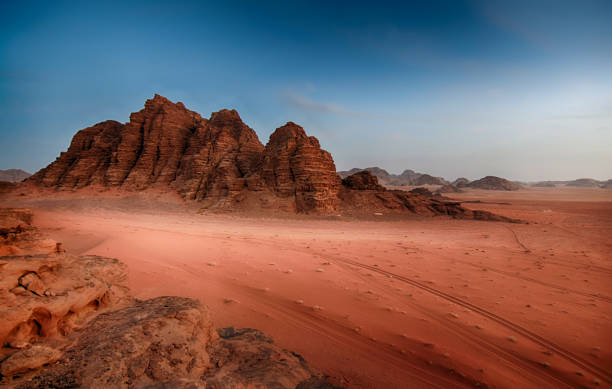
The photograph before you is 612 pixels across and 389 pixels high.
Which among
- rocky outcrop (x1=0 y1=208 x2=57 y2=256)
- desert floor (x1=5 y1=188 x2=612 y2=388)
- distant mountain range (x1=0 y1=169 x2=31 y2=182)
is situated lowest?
desert floor (x1=5 y1=188 x2=612 y2=388)

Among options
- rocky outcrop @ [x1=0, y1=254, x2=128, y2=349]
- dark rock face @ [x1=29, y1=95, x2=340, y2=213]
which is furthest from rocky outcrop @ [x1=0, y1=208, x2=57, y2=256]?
dark rock face @ [x1=29, y1=95, x2=340, y2=213]

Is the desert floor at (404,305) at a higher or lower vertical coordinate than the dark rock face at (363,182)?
lower

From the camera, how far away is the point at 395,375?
2.54 metres

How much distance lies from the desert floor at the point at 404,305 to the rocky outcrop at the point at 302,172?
14.3 m

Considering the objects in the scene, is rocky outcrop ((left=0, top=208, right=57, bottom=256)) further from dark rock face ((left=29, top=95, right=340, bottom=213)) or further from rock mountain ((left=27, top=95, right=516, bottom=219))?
dark rock face ((left=29, top=95, right=340, bottom=213))

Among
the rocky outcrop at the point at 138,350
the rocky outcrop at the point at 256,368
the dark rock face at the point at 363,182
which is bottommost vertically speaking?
the rocky outcrop at the point at 256,368

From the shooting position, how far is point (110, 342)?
6.77ft

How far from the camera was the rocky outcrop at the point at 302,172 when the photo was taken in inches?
870

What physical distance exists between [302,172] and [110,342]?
2123cm

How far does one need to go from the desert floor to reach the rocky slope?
2.25ft

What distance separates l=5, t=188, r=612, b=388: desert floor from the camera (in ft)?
8.98

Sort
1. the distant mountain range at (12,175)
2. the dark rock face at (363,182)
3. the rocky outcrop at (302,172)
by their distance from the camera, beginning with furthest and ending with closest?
the distant mountain range at (12,175)
the dark rock face at (363,182)
the rocky outcrop at (302,172)

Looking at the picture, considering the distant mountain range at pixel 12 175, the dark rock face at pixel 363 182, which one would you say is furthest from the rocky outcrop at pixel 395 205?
the distant mountain range at pixel 12 175

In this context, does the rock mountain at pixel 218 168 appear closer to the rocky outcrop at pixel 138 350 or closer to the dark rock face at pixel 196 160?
the dark rock face at pixel 196 160
